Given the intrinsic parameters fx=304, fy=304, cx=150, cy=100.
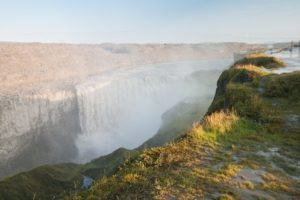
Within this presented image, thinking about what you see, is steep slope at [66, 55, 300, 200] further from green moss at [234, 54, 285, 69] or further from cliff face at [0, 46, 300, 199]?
green moss at [234, 54, 285, 69]

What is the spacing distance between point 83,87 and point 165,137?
31758 mm

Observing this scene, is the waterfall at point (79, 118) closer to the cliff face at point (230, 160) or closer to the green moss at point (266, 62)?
the green moss at point (266, 62)

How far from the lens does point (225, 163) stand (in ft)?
26.7

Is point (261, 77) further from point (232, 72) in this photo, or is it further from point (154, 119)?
point (154, 119)

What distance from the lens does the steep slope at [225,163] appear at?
21.8 ft

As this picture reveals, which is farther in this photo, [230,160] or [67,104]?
[67,104]

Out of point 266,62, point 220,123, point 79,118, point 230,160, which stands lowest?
point 79,118

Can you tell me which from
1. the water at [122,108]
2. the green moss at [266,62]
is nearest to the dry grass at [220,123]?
the green moss at [266,62]

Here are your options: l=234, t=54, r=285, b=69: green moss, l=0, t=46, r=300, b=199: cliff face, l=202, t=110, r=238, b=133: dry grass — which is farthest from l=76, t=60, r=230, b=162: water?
l=202, t=110, r=238, b=133: dry grass

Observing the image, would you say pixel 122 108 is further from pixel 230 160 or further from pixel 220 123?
pixel 230 160

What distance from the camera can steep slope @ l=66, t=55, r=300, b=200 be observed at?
664 centimetres

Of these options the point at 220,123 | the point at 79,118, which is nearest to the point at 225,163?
the point at 220,123

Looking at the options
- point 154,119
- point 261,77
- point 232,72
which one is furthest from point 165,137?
point 154,119

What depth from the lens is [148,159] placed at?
830 centimetres
